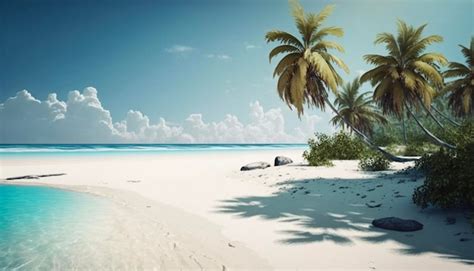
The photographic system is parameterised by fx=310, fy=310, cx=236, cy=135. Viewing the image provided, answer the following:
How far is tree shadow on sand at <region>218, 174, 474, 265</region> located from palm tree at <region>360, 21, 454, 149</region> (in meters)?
7.44

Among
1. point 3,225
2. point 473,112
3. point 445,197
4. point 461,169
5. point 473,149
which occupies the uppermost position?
point 473,112

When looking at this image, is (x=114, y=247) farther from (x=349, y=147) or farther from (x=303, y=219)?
(x=349, y=147)

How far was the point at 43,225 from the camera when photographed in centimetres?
780

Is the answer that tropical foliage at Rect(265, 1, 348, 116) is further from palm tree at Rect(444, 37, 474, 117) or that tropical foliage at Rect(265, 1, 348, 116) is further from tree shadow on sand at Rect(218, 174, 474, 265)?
palm tree at Rect(444, 37, 474, 117)

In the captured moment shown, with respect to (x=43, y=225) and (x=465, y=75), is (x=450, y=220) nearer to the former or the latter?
(x=43, y=225)

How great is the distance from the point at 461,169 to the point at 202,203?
7075mm

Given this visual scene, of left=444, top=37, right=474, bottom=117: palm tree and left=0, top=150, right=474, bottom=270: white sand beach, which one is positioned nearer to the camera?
left=0, top=150, right=474, bottom=270: white sand beach

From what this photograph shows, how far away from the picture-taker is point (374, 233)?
6.36 meters

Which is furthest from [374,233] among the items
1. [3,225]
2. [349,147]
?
[349,147]

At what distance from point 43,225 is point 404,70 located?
18.2m

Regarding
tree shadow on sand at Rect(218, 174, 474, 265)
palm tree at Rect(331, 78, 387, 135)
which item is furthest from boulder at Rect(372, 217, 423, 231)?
palm tree at Rect(331, 78, 387, 135)

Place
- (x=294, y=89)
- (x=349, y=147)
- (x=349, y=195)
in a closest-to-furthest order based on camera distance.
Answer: (x=349, y=195)
(x=294, y=89)
(x=349, y=147)

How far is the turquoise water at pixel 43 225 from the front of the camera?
18.5 ft

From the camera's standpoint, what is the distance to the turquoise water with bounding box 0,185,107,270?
5.64 m
